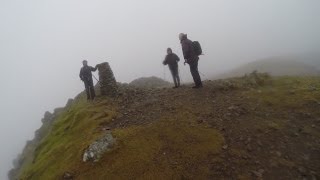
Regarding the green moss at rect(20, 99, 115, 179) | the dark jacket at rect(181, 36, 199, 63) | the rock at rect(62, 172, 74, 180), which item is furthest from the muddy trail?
the rock at rect(62, 172, 74, 180)

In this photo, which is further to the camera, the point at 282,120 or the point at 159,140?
the point at 282,120

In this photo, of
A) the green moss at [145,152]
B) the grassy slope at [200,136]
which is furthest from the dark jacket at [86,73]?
the green moss at [145,152]

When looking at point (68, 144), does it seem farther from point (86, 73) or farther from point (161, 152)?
point (86, 73)

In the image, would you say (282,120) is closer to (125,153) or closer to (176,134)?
(176,134)

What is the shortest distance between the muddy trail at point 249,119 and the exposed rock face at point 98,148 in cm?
175

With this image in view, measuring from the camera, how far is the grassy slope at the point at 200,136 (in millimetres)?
11359

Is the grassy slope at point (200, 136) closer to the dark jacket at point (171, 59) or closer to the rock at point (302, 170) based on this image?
the rock at point (302, 170)

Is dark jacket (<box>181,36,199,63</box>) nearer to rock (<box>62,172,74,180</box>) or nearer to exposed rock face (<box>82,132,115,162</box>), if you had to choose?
exposed rock face (<box>82,132,115,162</box>)

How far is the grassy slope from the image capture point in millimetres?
11359

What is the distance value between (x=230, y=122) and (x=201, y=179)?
14.1ft

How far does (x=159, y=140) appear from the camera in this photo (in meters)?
13.1

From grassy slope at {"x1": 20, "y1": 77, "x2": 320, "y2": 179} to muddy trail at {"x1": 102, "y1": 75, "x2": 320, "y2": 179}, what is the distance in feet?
0.13

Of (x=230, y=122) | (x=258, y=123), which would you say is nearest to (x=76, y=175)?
(x=230, y=122)

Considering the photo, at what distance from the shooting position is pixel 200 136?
13.1m
